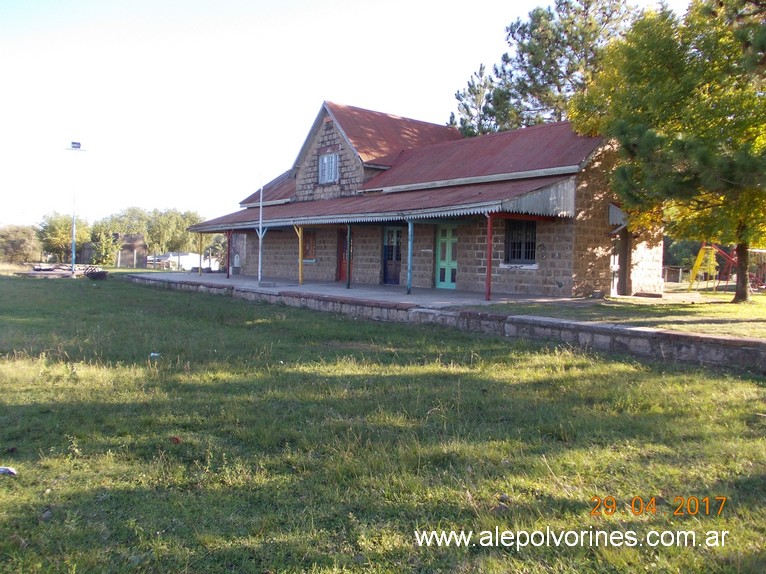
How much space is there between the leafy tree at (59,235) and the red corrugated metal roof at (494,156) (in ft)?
110

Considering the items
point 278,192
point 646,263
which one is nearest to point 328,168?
point 278,192

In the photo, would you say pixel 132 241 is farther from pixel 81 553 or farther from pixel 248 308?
pixel 81 553

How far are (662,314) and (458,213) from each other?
5360 mm

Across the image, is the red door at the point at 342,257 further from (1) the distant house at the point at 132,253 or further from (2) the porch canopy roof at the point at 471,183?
(1) the distant house at the point at 132,253

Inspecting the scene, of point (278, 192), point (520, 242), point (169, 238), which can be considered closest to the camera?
point (520, 242)

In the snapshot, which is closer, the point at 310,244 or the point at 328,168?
the point at 328,168

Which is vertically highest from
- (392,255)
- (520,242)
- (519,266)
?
(520,242)

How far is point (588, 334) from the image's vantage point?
10.3m

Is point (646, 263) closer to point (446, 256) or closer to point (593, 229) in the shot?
point (593, 229)

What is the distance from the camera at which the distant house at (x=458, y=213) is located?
17000 mm

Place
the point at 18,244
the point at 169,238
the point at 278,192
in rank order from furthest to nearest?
the point at 169,238 < the point at 18,244 < the point at 278,192

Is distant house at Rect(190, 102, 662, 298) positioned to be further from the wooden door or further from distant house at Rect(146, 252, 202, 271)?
distant house at Rect(146, 252, 202, 271)

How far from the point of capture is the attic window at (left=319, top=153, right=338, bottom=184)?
26.6 metres

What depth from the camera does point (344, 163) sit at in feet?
85.6
